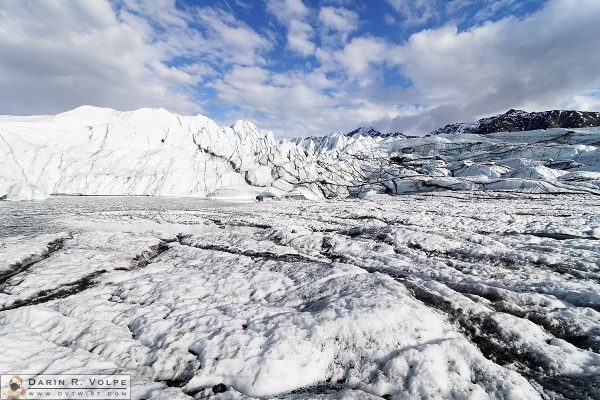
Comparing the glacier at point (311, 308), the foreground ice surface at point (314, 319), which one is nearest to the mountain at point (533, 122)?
the glacier at point (311, 308)

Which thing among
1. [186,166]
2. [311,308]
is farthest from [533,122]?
[311,308]

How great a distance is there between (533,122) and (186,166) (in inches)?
8194

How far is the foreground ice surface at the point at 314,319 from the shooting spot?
13.6ft

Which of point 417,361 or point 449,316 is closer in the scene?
point 417,361

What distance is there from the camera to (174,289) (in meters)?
7.06

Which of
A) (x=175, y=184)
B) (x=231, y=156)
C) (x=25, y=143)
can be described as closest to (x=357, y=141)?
(x=231, y=156)

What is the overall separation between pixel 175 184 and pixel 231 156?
12.0 meters

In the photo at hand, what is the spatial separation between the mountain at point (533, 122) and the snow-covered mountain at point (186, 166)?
12665 centimetres

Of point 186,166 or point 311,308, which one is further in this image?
point 186,166

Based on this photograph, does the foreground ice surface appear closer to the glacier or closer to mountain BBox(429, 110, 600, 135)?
the glacier

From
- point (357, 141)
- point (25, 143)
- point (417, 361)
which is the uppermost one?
point (357, 141)

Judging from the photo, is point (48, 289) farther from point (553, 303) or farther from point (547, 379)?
point (553, 303)

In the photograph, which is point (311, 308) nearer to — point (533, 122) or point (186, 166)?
point (186, 166)

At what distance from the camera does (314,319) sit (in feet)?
17.0
